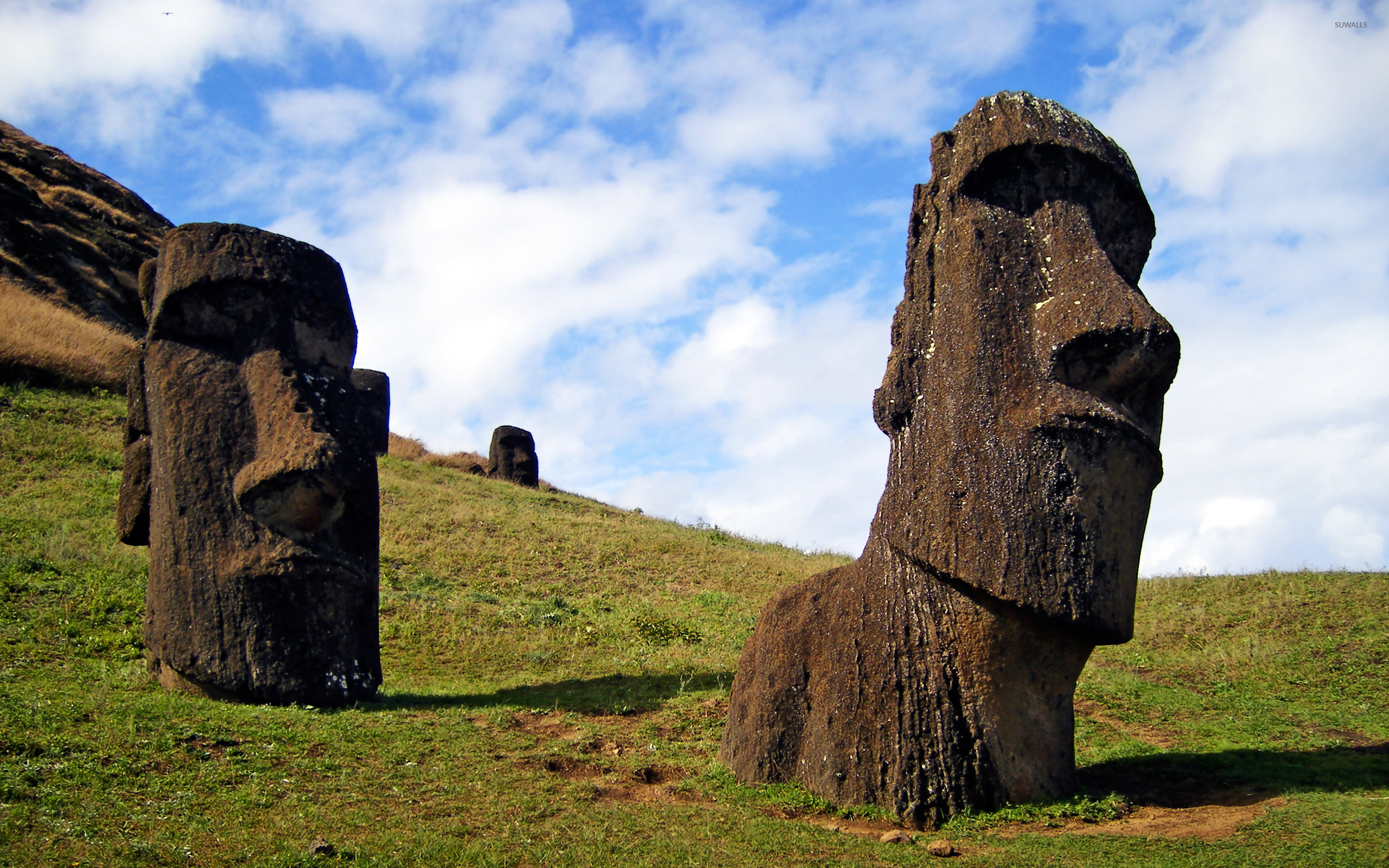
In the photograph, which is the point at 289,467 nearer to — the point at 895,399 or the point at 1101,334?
the point at 895,399

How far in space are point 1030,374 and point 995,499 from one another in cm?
88

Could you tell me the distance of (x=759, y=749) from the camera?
7.72 meters

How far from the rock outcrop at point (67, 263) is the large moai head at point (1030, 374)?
17482 millimetres

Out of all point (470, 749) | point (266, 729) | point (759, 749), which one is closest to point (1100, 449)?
point (759, 749)

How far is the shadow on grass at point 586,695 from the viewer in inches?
399

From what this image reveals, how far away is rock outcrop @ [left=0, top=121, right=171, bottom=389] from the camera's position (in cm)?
2441

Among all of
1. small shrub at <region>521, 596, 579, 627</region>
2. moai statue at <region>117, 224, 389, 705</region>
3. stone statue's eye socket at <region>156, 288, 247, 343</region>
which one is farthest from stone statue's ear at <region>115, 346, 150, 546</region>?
small shrub at <region>521, 596, 579, 627</region>

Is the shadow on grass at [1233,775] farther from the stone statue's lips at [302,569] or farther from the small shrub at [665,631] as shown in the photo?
the small shrub at [665,631]

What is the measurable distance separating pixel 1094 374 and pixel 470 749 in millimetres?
5364

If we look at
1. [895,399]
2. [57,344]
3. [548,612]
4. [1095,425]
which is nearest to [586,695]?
[548,612]

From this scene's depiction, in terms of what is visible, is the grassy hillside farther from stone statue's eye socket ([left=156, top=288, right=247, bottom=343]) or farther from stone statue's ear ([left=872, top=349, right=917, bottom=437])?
stone statue's eye socket ([left=156, top=288, right=247, bottom=343])

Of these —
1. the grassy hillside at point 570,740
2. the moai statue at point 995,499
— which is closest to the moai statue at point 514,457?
the grassy hillside at point 570,740

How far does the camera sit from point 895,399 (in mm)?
7621

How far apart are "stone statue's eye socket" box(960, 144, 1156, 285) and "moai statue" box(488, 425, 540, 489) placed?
2663 cm
